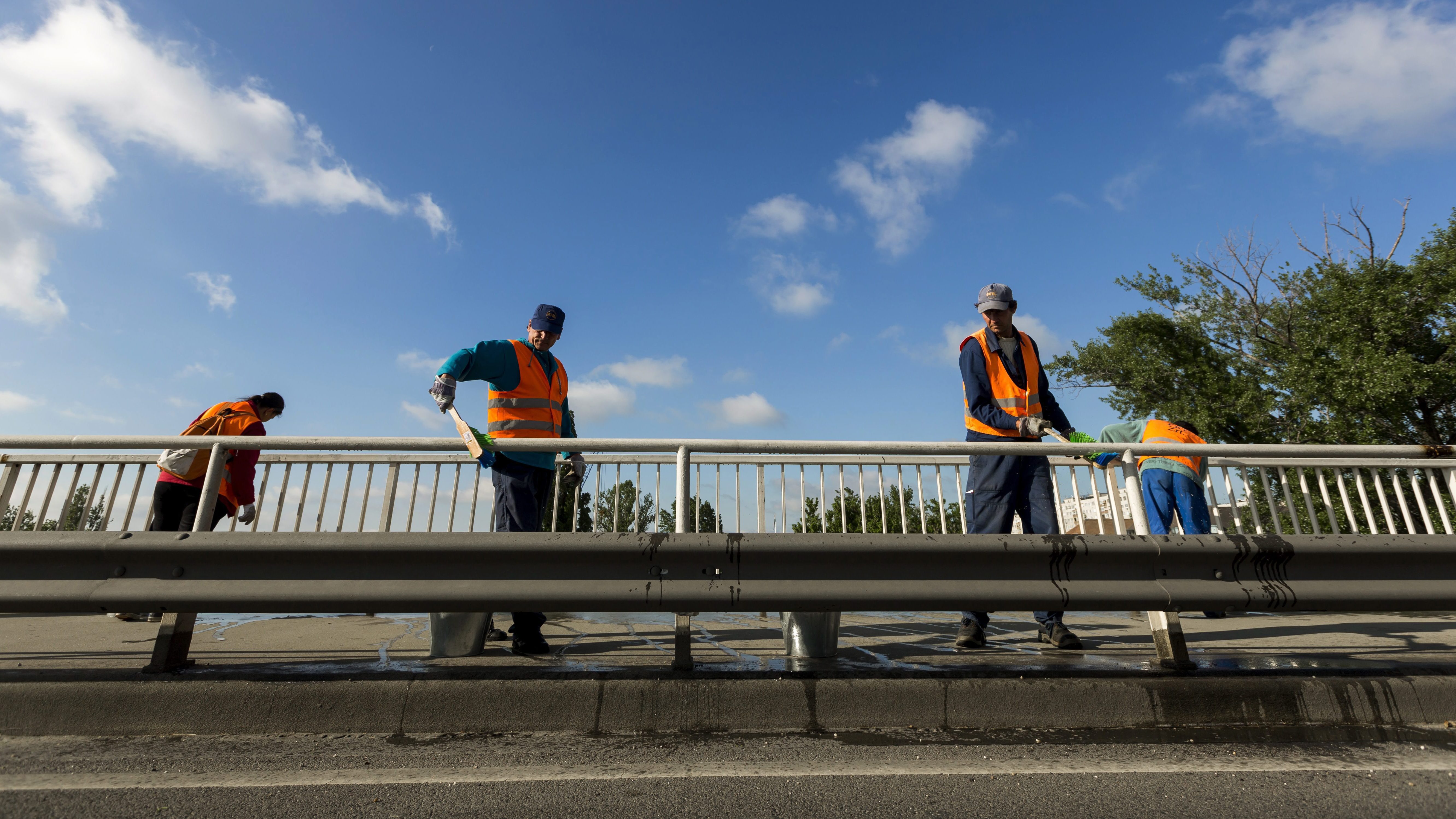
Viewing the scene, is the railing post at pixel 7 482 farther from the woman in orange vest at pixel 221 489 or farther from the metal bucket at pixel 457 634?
the metal bucket at pixel 457 634

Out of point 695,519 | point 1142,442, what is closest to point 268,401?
Answer: point 695,519

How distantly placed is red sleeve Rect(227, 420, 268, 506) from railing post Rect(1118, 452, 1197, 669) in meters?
5.59

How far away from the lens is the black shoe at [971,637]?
378cm

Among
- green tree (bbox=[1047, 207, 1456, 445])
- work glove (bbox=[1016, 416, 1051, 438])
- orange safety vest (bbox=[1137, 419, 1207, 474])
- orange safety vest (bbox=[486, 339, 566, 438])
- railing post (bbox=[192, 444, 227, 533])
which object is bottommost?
railing post (bbox=[192, 444, 227, 533])

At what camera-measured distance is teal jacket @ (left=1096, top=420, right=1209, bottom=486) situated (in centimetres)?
541

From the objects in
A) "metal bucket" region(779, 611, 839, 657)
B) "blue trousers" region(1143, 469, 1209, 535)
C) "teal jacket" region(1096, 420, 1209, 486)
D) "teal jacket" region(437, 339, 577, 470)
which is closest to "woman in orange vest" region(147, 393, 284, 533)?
"teal jacket" region(437, 339, 577, 470)

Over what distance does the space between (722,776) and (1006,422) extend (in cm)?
288

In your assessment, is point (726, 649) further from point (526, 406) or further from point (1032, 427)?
point (1032, 427)

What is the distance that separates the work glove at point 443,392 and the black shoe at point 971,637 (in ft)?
9.95

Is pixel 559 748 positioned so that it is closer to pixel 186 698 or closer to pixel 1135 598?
pixel 186 698

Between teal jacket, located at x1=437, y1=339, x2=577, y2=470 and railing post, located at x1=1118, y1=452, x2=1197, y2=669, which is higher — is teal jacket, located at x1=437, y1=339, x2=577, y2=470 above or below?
above

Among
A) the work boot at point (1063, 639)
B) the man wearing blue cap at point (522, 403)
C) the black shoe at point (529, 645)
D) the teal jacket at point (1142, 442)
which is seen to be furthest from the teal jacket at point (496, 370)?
the teal jacket at point (1142, 442)

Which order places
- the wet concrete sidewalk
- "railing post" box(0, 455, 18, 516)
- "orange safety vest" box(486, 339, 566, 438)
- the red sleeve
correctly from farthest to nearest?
1. the red sleeve
2. "orange safety vest" box(486, 339, 566, 438)
3. "railing post" box(0, 455, 18, 516)
4. the wet concrete sidewalk

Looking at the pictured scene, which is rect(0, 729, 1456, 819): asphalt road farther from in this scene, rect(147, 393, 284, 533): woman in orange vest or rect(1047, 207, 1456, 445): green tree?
rect(1047, 207, 1456, 445): green tree
